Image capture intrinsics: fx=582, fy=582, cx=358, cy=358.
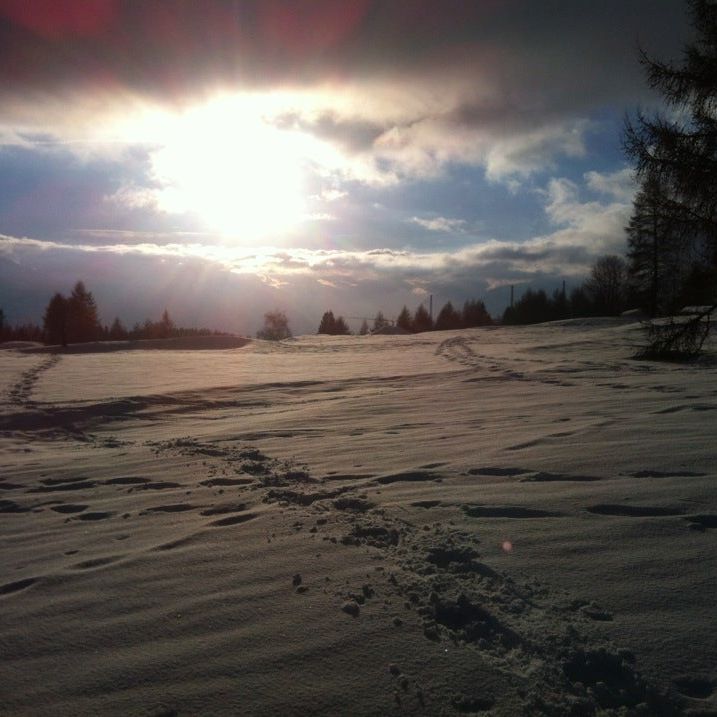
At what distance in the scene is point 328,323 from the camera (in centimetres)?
8231

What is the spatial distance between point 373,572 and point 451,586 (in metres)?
0.45

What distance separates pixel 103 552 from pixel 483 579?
2385 mm

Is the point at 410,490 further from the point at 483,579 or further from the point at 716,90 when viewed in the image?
the point at 716,90

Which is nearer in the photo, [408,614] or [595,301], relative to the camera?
[408,614]

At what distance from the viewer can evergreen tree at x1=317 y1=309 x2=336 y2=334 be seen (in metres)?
77.5

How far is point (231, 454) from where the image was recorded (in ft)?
21.5

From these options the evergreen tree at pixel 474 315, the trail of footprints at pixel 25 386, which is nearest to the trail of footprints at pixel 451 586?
the trail of footprints at pixel 25 386

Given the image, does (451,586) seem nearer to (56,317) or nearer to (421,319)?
(56,317)

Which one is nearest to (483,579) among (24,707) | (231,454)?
(24,707)

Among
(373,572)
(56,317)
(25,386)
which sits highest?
(56,317)

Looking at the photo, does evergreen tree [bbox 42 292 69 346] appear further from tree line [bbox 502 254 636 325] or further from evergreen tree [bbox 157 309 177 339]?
tree line [bbox 502 254 636 325]

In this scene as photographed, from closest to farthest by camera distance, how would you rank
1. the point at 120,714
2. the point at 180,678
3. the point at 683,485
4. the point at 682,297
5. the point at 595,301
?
the point at 120,714 < the point at 180,678 < the point at 683,485 < the point at 682,297 < the point at 595,301

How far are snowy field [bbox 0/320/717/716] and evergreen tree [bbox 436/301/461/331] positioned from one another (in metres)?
77.4

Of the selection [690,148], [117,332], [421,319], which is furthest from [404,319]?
[690,148]
